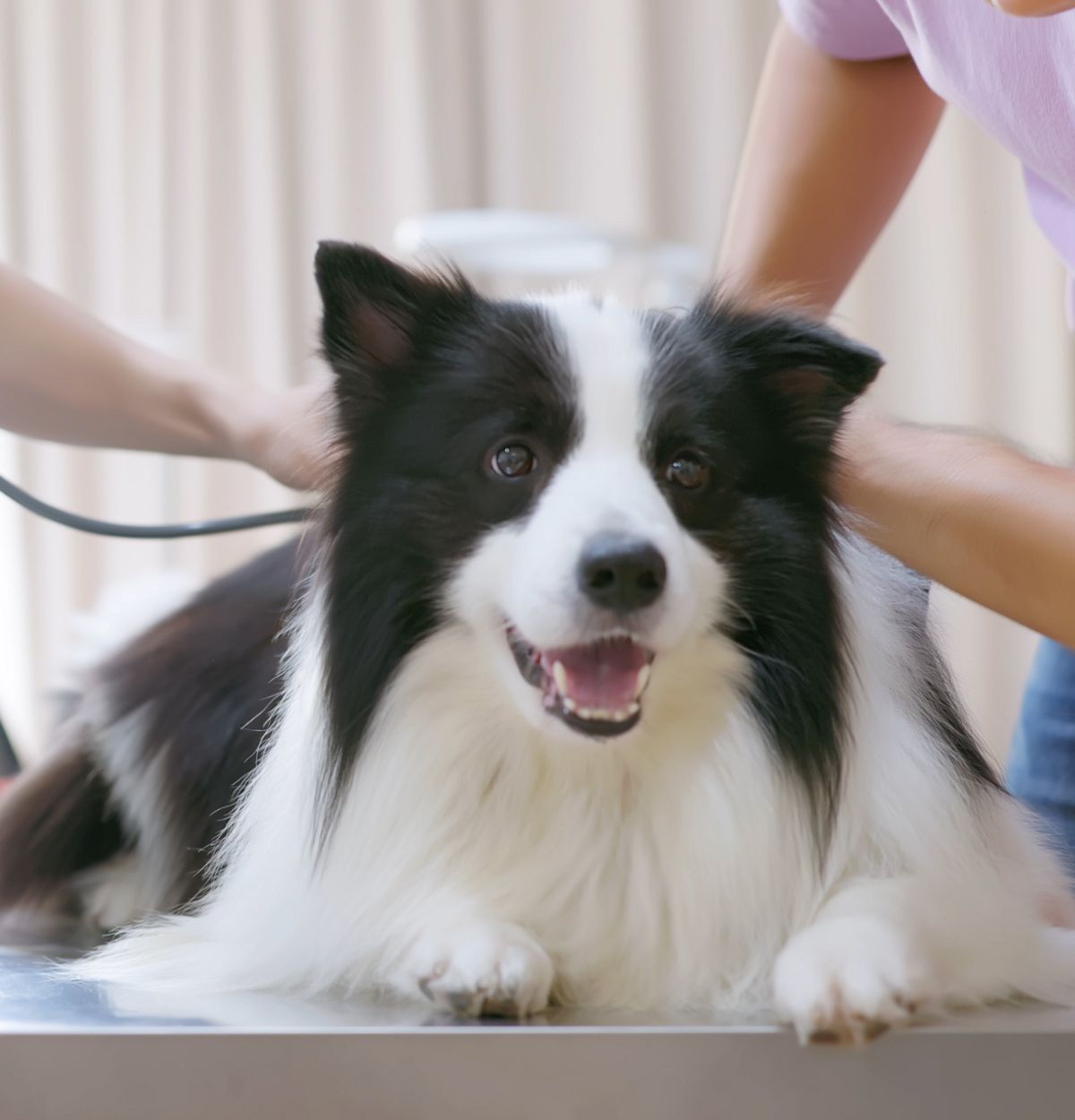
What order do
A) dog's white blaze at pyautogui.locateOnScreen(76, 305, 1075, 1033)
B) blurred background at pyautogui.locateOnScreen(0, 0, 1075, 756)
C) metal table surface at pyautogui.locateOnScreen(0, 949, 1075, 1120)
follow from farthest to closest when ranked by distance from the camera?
blurred background at pyautogui.locateOnScreen(0, 0, 1075, 756) < dog's white blaze at pyautogui.locateOnScreen(76, 305, 1075, 1033) < metal table surface at pyautogui.locateOnScreen(0, 949, 1075, 1120)

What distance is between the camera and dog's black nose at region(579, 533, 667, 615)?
110cm

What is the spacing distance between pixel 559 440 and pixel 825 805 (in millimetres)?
395

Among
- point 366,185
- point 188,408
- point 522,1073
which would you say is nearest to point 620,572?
point 522,1073

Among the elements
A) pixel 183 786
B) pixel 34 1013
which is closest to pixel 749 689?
pixel 34 1013

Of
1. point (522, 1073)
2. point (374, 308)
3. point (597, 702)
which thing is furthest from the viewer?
point (374, 308)

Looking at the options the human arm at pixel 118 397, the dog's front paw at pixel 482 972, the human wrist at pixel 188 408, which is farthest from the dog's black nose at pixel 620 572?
the human wrist at pixel 188 408

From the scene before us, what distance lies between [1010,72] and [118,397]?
3.55 feet

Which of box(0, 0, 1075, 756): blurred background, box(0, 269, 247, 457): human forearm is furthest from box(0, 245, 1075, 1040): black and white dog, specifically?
box(0, 0, 1075, 756): blurred background

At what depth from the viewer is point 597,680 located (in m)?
1.18

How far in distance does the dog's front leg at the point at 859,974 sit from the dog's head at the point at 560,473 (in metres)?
0.23

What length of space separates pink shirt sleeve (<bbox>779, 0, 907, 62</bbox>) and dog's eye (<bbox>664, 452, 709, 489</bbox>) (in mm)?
729

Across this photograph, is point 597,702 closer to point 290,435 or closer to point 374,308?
point 374,308

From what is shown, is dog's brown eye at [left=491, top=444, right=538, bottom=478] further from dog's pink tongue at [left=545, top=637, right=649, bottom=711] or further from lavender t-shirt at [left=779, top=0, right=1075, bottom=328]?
lavender t-shirt at [left=779, top=0, right=1075, bottom=328]

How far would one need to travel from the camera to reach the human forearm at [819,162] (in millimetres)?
1795
